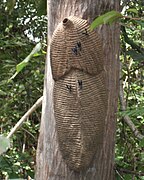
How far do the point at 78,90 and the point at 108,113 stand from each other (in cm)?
12

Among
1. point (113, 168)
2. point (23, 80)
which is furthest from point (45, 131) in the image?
point (23, 80)

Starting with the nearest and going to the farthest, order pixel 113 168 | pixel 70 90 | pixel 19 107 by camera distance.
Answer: pixel 70 90, pixel 113 168, pixel 19 107

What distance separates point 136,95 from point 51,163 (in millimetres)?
1628

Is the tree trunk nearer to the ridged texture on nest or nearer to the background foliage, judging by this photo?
the ridged texture on nest

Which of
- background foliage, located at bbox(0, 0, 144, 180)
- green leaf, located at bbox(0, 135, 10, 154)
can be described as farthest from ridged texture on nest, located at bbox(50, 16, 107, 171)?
background foliage, located at bbox(0, 0, 144, 180)

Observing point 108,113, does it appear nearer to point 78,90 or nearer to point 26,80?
point 78,90

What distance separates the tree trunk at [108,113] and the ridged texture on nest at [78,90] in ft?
0.07

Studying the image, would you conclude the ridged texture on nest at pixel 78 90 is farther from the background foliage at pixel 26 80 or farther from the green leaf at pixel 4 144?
the background foliage at pixel 26 80

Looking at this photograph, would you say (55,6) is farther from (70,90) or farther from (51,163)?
(51,163)

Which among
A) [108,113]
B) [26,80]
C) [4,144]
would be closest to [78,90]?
[108,113]

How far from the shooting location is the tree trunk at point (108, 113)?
3.69ft

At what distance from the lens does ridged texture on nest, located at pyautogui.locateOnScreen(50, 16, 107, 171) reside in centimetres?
111

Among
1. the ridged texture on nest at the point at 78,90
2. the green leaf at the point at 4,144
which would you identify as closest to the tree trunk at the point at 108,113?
the ridged texture on nest at the point at 78,90

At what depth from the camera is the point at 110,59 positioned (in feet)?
3.81
